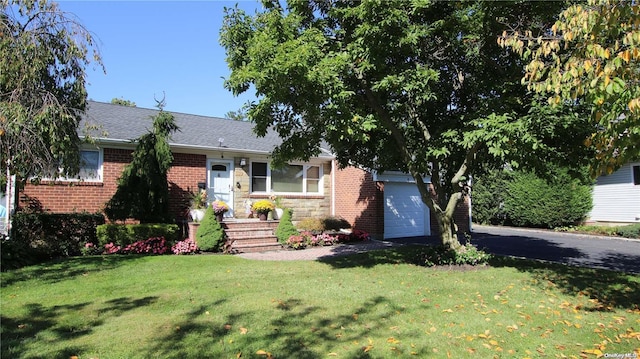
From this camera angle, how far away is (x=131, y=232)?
11117 millimetres

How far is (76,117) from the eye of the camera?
27.4ft

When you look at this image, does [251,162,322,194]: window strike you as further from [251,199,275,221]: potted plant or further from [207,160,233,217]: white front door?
[251,199,275,221]: potted plant

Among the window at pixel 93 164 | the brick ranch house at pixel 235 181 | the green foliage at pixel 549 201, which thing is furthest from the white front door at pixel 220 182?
the green foliage at pixel 549 201

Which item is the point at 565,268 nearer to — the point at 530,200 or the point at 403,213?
the point at 403,213

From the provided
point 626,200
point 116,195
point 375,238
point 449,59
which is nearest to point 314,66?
point 449,59

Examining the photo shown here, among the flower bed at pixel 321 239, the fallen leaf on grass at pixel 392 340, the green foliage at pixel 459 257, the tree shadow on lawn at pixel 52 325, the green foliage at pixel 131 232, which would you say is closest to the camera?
the tree shadow on lawn at pixel 52 325

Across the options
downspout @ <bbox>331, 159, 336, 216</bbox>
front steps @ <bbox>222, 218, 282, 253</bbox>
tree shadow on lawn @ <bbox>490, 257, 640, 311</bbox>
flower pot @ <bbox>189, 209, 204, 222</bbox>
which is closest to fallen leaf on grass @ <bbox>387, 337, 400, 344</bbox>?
tree shadow on lawn @ <bbox>490, 257, 640, 311</bbox>

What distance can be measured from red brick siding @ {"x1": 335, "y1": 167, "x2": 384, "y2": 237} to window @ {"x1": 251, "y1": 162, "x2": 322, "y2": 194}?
3.20 ft

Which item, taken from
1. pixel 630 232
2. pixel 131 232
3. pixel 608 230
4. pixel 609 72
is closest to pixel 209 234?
pixel 131 232

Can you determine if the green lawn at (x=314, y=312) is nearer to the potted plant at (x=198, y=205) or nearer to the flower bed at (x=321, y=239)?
the flower bed at (x=321, y=239)

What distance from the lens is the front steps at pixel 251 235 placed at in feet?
39.3

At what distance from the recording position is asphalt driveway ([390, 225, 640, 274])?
9.98 metres

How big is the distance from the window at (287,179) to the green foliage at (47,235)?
223 inches

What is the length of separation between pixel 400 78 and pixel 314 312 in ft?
14.1
